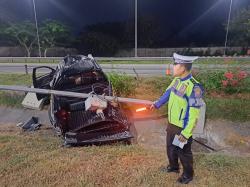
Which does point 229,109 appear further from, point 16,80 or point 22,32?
point 22,32

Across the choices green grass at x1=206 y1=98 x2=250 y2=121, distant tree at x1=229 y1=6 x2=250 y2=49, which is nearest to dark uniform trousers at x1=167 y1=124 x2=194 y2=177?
green grass at x1=206 y1=98 x2=250 y2=121

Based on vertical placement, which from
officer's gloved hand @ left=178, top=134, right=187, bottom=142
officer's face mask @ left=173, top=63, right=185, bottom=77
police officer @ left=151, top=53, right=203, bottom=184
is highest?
officer's face mask @ left=173, top=63, right=185, bottom=77

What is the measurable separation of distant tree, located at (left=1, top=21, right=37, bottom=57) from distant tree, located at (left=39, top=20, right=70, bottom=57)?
1.16 m

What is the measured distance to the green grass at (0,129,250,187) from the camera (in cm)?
339

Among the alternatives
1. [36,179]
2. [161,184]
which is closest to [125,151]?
[161,184]

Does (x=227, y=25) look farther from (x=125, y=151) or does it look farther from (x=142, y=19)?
(x=125, y=151)

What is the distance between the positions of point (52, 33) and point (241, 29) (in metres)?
22.4

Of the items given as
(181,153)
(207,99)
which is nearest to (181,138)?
(181,153)

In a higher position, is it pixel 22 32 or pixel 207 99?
pixel 22 32

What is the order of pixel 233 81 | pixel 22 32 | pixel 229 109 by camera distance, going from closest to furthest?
pixel 229 109 → pixel 233 81 → pixel 22 32

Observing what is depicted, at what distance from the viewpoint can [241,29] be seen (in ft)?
96.3

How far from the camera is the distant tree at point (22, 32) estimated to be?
1218 inches

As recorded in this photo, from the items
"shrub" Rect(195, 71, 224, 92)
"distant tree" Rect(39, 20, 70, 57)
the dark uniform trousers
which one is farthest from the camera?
"distant tree" Rect(39, 20, 70, 57)

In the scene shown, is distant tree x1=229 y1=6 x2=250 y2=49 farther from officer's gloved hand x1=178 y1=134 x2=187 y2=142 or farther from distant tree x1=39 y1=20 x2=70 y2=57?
officer's gloved hand x1=178 y1=134 x2=187 y2=142
